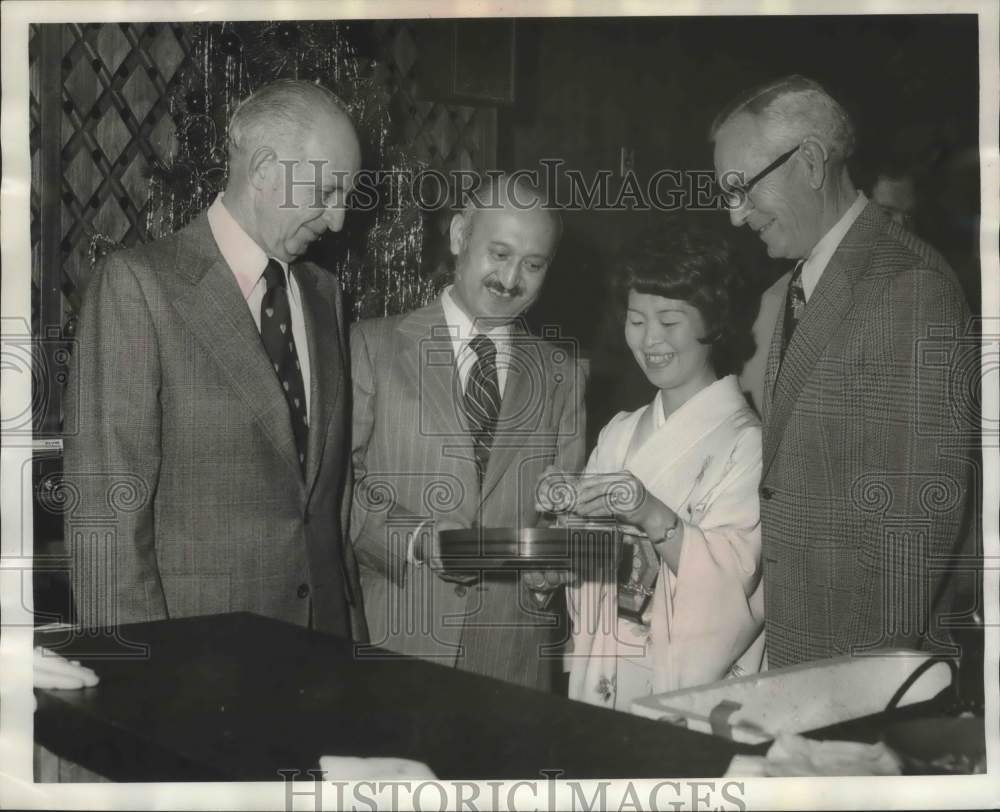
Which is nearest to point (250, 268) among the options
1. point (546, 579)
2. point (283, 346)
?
point (283, 346)

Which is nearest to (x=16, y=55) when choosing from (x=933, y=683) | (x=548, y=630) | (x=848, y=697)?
(x=548, y=630)

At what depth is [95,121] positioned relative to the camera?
2.50 meters

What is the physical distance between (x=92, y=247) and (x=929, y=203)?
1.85 meters

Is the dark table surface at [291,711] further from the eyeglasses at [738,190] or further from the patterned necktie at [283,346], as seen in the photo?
the eyeglasses at [738,190]

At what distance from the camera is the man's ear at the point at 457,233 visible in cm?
250

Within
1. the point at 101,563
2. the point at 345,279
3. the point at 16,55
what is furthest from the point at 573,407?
the point at 16,55

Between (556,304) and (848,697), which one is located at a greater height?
(556,304)

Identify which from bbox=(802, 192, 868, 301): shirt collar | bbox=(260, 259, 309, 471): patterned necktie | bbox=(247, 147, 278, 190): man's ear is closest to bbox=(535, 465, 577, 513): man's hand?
bbox=(260, 259, 309, 471): patterned necktie

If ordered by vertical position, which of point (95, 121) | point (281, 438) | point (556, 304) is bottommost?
point (281, 438)

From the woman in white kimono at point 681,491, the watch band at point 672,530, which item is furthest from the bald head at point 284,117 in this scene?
the watch band at point 672,530

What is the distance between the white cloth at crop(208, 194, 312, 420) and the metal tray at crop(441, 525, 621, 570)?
1.50 ft

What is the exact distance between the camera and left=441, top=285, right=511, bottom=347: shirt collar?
2.52 metres

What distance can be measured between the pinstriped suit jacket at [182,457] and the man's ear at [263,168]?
0.14 m

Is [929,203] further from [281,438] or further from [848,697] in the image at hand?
[281,438]
